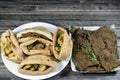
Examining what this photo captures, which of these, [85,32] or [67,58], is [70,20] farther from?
[67,58]

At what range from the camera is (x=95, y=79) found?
1187mm

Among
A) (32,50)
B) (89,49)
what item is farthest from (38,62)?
(89,49)

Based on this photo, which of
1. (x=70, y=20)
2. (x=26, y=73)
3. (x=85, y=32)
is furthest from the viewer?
(x=70, y=20)

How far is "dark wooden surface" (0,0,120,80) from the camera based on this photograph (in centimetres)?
135

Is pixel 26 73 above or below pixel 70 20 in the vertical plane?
below

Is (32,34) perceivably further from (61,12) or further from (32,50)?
(61,12)

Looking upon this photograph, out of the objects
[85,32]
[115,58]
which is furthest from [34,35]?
[115,58]

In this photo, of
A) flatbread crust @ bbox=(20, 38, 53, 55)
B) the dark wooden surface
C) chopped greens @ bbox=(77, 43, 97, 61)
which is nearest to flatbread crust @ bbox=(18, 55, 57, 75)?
flatbread crust @ bbox=(20, 38, 53, 55)

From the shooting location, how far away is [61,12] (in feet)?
4.57

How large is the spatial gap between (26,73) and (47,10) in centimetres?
38

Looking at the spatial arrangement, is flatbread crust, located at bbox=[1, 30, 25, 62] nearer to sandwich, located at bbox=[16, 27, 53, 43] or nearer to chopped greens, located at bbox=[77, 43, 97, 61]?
sandwich, located at bbox=[16, 27, 53, 43]

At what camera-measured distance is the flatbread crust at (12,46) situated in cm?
114

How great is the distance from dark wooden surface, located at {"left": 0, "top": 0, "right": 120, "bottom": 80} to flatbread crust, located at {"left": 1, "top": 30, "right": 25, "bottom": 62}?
0.15 metres

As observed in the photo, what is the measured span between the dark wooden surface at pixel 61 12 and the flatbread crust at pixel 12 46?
0.15 meters
